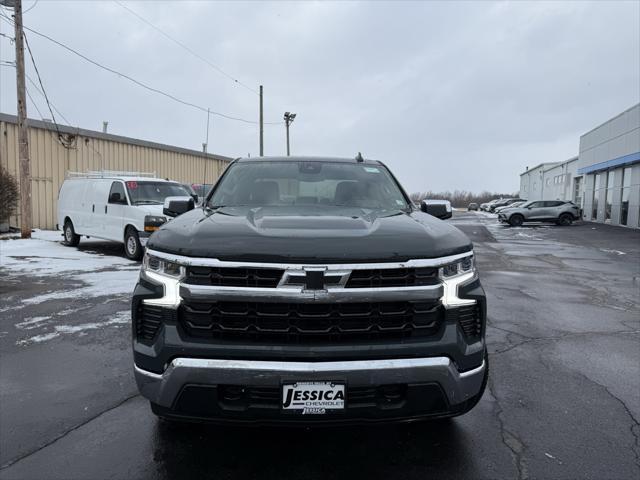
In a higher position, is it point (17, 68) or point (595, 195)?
point (17, 68)

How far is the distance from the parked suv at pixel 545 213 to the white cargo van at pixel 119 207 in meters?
24.2

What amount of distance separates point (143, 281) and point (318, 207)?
4.77 ft

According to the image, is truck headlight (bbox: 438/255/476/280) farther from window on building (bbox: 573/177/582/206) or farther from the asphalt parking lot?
window on building (bbox: 573/177/582/206)

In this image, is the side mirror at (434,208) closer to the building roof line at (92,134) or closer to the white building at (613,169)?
the building roof line at (92,134)

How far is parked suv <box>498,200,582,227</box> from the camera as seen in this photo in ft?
98.9

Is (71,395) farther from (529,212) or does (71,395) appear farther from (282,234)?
(529,212)

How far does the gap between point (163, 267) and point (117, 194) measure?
377 inches

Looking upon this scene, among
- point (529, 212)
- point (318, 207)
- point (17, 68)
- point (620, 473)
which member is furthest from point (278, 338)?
point (529, 212)

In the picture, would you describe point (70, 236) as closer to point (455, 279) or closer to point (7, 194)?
point (7, 194)

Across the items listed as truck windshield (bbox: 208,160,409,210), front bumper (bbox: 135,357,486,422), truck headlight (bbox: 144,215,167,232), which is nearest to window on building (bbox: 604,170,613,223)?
truck headlight (bbox: 144,215,167,232)

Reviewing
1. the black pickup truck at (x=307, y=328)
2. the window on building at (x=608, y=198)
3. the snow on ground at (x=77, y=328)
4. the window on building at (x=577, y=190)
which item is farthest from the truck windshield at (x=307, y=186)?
the window on building at (x=577, y=190)

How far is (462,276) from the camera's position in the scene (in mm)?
2604

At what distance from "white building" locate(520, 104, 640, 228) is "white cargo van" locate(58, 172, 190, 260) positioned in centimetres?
2367

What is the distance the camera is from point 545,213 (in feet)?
99.4
